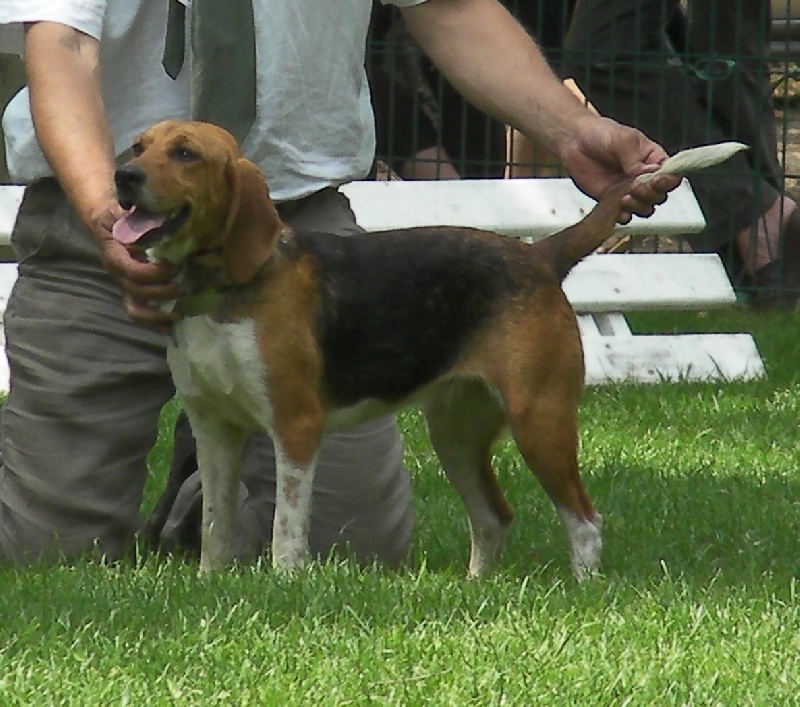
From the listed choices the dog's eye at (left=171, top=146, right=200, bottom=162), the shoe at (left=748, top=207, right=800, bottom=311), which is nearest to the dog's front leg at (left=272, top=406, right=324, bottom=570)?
the dog's eye at (left=171, top=146, right=200, bottom=162)

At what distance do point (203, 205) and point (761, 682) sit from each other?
159 centimetres

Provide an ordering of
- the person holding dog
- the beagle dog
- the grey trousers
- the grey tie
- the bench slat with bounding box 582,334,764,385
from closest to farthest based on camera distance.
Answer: the beagle dog → the grey tie → the person holding dog → the grey trousers → the bench slat with bounding box 582,334,764,385

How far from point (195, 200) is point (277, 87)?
0.83m

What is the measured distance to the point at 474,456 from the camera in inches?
199

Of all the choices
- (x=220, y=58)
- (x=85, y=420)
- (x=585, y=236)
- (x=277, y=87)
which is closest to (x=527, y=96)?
(x=585, y=236)

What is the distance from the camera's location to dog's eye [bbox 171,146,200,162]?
419 cm

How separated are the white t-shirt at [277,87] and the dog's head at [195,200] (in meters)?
0.60

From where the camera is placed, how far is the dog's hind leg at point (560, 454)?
15.2 ft

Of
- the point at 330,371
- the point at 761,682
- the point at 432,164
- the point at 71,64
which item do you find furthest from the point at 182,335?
the point at 432,164

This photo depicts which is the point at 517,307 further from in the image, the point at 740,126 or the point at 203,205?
the point at 740,126

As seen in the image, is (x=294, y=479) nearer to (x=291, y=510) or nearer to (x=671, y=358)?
(x=291, y=510)

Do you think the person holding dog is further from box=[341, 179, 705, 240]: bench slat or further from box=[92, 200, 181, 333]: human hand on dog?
box=[341, 179, 705, 240]: bench slat

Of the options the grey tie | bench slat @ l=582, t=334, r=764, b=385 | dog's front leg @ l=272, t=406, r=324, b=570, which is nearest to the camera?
dog's front leg @ l=272, t=406, r=324, b=570

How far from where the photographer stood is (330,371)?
4.58 m
